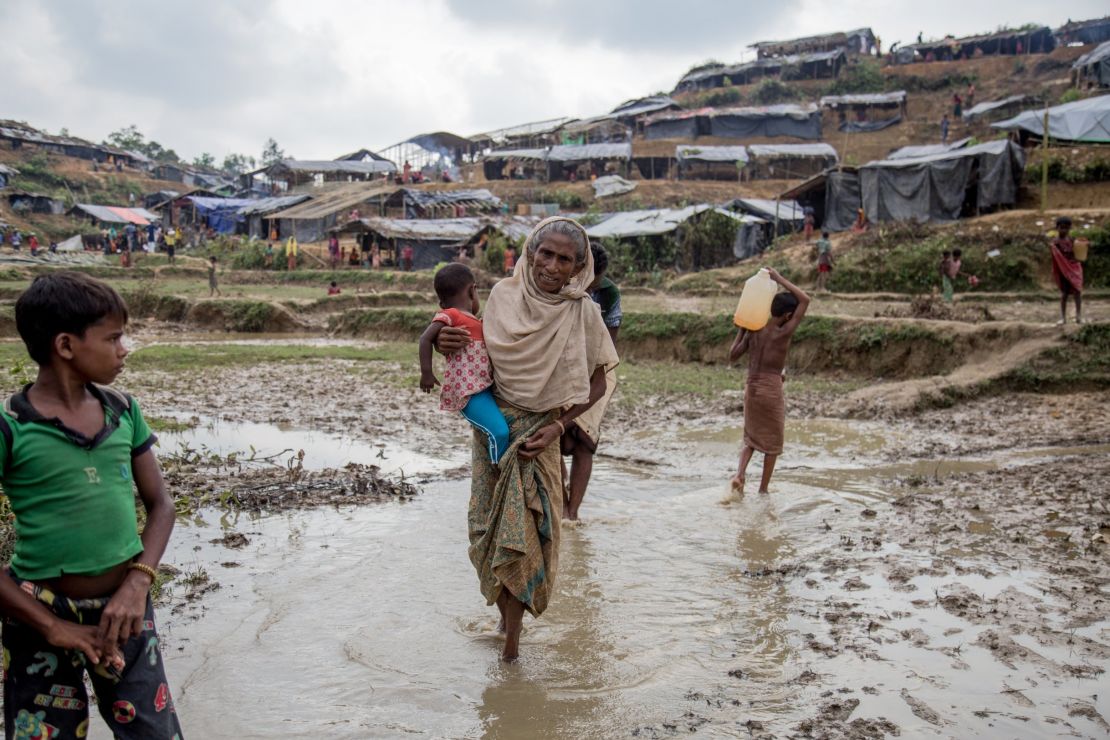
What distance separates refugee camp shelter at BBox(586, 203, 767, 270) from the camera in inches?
1152

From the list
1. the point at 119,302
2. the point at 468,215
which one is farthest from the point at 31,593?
the point at 468,215

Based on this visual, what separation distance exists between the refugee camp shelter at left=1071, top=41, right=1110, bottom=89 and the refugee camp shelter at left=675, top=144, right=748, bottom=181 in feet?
54.3

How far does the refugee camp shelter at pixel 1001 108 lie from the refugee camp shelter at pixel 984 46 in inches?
612

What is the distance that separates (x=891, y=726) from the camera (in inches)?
123

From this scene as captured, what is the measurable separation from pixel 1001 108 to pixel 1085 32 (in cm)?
2180

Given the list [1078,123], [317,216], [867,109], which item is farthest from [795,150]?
[317,216]

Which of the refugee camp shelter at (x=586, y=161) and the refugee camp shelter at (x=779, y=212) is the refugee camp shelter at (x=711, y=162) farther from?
the refugee camp shelter at (x=779, y=212)

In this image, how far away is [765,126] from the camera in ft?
170

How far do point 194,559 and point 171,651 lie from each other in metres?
1.28

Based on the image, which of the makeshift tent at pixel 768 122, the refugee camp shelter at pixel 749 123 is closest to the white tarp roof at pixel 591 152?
the refugee camp shelter at pixel 749 123

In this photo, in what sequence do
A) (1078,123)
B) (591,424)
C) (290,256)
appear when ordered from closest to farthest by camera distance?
(591,424) < (1078,123) < (290,256)

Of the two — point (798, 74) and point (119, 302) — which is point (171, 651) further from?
point (798, 74)

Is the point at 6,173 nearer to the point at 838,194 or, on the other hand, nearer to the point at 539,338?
the point at 838,194

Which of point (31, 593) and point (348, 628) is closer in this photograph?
point (31, 593)
